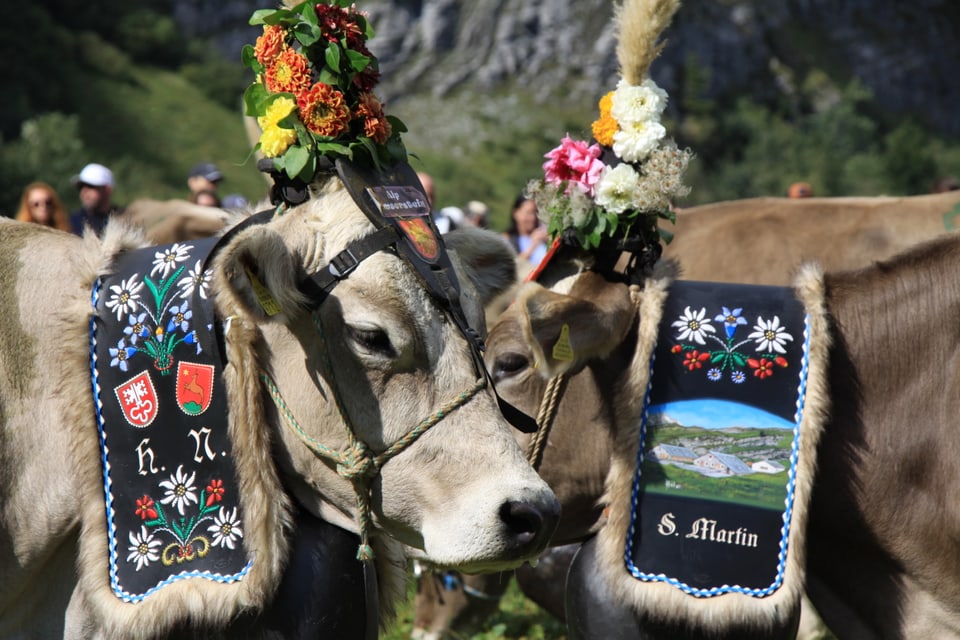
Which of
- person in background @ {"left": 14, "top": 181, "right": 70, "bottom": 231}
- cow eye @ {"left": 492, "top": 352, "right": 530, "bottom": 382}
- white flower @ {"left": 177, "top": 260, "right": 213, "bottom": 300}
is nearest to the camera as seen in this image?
white flower @ {"left": 177, "top": 260, "right": 213, "bottom": 300}

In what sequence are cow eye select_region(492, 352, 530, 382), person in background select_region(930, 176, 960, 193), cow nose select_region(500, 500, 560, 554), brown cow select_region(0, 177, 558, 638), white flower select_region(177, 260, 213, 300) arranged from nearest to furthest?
cow nose select_region(500, 500, 560, 554), brown cow select_region(0, 177, 558, 638), white flower select_region(177, 260, 213, 300), cow eye select_region(492, 352, 530, 382), person in background select_region(930, 176, 960, 193)

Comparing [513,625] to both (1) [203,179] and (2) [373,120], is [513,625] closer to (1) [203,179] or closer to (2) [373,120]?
(2) [373,120]

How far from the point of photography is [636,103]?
3734 mm

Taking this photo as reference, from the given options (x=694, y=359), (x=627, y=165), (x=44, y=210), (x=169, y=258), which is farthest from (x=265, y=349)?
(x=44, y=210)

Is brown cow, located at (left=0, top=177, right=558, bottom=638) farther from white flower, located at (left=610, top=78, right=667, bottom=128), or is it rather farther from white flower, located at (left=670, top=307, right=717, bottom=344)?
white flower, located at (left=610, top=78, right=667, bottom=128)

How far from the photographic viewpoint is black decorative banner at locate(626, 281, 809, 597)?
3.22 meters

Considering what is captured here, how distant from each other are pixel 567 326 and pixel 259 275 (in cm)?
99

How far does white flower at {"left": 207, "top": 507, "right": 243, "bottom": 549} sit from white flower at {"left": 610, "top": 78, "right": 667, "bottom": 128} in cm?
186

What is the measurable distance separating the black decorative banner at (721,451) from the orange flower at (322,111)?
1184 mm

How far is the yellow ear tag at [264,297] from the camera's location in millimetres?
2641

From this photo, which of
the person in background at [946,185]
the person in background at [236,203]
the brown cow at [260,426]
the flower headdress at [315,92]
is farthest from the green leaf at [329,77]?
the person in background at [946,185]

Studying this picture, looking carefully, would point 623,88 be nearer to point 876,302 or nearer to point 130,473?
point 876,302

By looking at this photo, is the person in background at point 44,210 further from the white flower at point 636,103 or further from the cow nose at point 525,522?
the cow nose at point 525,522

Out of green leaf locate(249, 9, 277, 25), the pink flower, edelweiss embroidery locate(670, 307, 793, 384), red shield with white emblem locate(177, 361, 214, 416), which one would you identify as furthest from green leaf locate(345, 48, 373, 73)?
edelweiss embroidery locate(670, 307, 793, 384)
